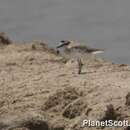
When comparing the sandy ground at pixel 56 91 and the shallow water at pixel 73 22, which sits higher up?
the sandy ground at pixel 56 91

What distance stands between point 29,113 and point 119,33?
15.0 metres

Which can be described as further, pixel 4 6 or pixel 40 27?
pixel 4 6

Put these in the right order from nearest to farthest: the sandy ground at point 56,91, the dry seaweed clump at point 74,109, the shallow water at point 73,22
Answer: the sandy ground at point 56,91 < the dry seaweed clump at point 74,109 < the shallow water at point 73,22

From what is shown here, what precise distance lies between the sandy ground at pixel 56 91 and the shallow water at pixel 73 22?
7.17 meters

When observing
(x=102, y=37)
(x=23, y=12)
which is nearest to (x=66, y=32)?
(x=102, y=37)

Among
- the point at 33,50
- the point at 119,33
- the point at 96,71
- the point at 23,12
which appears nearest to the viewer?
the point at 96,71

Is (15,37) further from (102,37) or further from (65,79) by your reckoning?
(65,79)

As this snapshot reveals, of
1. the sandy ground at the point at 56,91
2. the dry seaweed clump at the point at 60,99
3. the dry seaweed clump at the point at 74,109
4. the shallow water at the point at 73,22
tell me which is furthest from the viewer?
the shallow water at the point at 73,22

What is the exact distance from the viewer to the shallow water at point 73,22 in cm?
2961

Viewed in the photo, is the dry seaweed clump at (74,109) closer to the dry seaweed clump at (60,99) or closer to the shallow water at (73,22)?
the dry seaweed clump at (60,99)

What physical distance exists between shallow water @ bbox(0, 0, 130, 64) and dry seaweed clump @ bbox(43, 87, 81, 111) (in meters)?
10.3

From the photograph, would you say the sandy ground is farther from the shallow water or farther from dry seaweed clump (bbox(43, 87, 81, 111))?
the shallow water

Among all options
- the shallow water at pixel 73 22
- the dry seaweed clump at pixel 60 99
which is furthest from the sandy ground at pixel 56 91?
the shallow water at pixel 73 22

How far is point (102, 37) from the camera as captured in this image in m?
30.5
